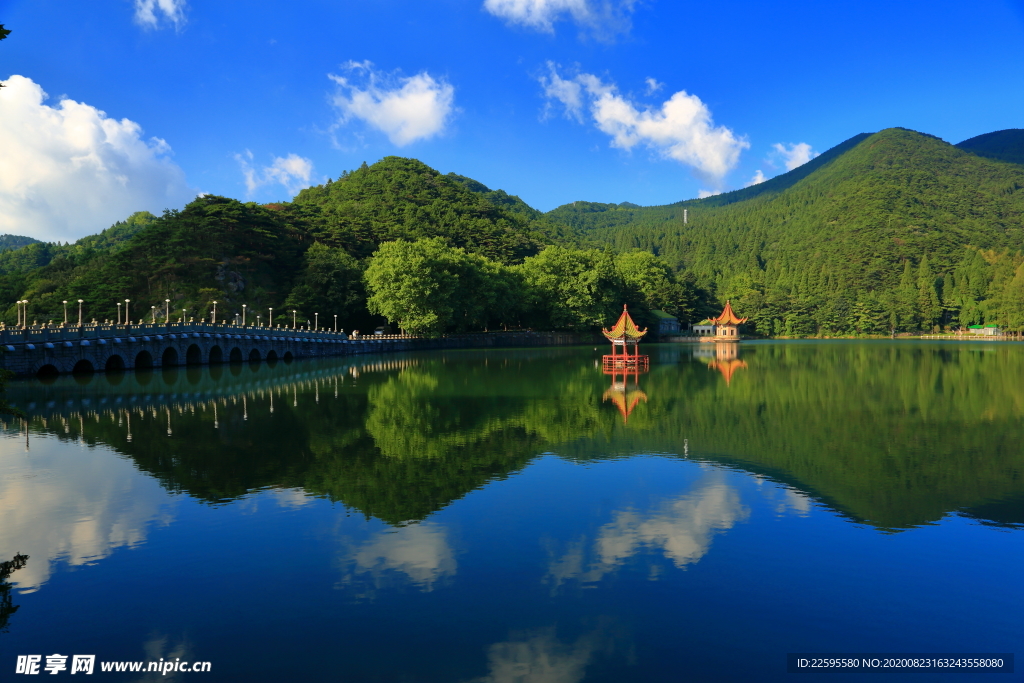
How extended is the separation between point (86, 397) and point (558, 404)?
1989cm

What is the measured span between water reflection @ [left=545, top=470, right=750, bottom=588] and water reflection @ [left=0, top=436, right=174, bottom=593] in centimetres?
702

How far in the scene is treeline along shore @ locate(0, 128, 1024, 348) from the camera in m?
76.7

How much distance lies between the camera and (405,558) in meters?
10.5

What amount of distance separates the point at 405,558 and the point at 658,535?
4.12m

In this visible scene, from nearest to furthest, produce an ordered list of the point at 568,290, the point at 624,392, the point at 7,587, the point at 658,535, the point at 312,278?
1. the point at 7,587
2. the point at 658,535
3. the point at 624,392
4. the point at 312,278
5. the point at 568,290

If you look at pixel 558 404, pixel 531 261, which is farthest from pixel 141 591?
pixel 531 261

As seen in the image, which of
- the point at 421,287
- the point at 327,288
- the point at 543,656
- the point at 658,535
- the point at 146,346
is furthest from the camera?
the point at 327,288

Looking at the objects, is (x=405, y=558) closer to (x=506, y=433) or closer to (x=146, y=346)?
(x=506, y=433)

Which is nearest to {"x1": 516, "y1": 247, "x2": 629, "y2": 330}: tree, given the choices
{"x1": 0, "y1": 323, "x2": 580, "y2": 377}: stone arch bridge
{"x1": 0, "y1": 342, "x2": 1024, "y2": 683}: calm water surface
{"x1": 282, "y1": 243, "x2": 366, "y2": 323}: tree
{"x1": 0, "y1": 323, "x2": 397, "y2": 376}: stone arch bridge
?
{"x1": 0, "y1": 323, "x2": 580, "y2": 377}: stone arch bridge

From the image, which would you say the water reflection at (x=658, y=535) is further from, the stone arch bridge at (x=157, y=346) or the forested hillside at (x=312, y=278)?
the forested hillside at (x=312, y=278)

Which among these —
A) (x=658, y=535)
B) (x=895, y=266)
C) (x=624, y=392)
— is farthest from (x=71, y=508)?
(x=895, y=266)

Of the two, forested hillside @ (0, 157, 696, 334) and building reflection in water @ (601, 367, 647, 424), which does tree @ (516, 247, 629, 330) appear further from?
building reflection in water @ (601, 367, 647, 424)

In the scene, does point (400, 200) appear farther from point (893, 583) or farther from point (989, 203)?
point (989, 203)

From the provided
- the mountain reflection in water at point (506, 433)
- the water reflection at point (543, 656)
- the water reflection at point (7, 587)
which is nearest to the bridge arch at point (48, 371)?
the mountain reflection in water at point (506, 433)
